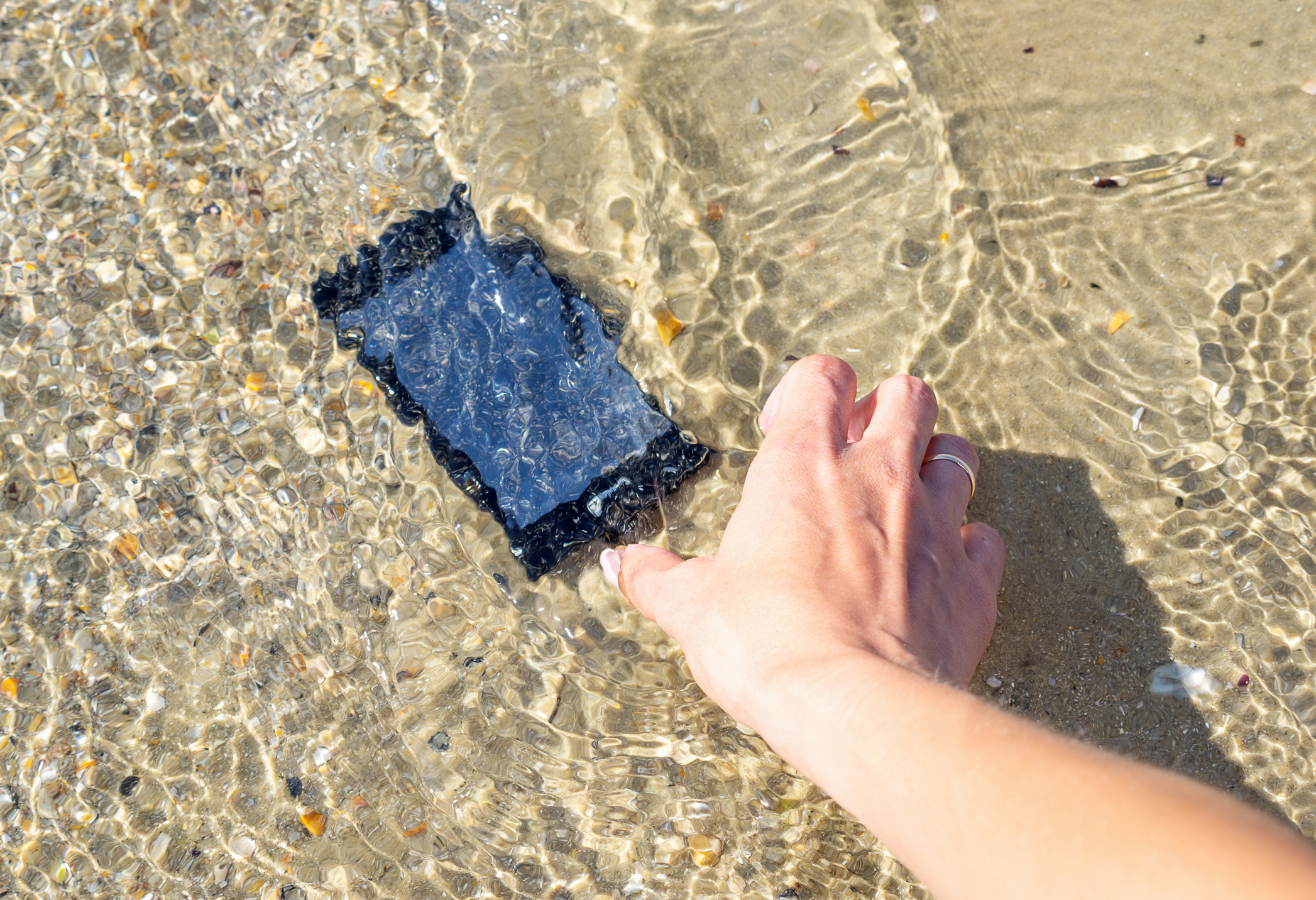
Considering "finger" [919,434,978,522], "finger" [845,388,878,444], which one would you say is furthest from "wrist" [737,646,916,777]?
"finger" [845,388,878,444]

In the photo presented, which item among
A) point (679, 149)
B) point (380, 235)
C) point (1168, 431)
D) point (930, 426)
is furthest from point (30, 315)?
point (1168, 431)

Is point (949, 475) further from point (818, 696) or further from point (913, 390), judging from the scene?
point (818, 696)

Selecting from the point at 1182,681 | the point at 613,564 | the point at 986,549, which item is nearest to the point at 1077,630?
the point at 1182,681

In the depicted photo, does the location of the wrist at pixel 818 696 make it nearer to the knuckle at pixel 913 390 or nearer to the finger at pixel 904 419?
the finger at pixel 904 419

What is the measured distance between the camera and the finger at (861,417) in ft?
7.77

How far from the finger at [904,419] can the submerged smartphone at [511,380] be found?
598mm

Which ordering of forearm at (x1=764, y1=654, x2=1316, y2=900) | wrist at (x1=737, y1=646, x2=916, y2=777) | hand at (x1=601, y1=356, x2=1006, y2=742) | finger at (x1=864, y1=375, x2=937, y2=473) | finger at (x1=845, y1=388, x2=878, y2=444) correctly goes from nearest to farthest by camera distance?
forearm at (x1=764, y1=654, x2=1316, y2=900) < wrist at (x1=737, y1=646, x2=916, y2=777) < hand at (x1=601, y1=356, x2=1006, y2=742) < finger at (x1=864, y1=375, x2=937, y2=473) < finger at (x1=845, y1=388, x2=878, y2=444)

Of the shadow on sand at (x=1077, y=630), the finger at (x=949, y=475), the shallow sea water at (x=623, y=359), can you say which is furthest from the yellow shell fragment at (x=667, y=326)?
the shadow on sand at (x=1077, y=630)

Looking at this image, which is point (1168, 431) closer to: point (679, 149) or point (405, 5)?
point (679, 149)

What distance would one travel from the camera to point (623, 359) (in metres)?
2.75

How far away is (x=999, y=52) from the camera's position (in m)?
3.01

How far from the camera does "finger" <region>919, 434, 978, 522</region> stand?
2271 millimetres

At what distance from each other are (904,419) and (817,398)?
0.79ft

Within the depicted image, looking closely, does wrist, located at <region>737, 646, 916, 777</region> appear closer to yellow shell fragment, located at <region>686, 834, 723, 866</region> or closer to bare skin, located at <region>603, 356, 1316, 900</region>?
bare skin, located at <region>603, 356, 1316, 900</region>
